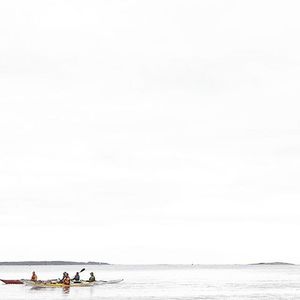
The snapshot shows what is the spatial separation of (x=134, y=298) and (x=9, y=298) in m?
16.9

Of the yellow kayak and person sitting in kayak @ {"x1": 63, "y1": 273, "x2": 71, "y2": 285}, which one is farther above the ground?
person sitting in kayak @ {"x1": 63, "y1": 273, "x2": 71, "y2": 285}

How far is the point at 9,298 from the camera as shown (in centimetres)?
7875

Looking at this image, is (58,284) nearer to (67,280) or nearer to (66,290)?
(66,290)

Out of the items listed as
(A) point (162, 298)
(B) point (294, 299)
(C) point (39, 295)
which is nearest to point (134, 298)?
(A) point (162, 298)

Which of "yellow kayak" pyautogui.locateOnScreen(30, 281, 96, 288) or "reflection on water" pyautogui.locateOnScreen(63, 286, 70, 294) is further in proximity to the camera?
"yellow kayak" pyautogui.locateOnScreen(30, 281, 96, 288)

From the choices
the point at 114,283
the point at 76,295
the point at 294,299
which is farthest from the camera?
the point at 114,283

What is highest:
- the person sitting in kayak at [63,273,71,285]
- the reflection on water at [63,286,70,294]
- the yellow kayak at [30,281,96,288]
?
the person sitting in kayak at [63,273,71,285]

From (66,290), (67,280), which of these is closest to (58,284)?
(66,290)

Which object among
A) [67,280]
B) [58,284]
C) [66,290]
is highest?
[67,280]

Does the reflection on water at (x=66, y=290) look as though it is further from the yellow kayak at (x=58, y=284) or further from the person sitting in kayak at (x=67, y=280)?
the person sitting in kayak at (x=67, y=280)

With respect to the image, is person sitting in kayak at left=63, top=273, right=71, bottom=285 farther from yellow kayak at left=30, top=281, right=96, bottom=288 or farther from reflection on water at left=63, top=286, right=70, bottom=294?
reflection on water at left=63, top=286, right=70, bottom=294

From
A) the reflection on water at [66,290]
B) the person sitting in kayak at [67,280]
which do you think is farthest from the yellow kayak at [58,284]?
the reflection on water at [66,290]

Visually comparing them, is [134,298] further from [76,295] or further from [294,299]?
[294,299]

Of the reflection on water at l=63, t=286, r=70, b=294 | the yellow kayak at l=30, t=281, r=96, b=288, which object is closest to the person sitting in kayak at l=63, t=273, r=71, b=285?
the yellow kayak at l=30, t=281, r=96, b=288
